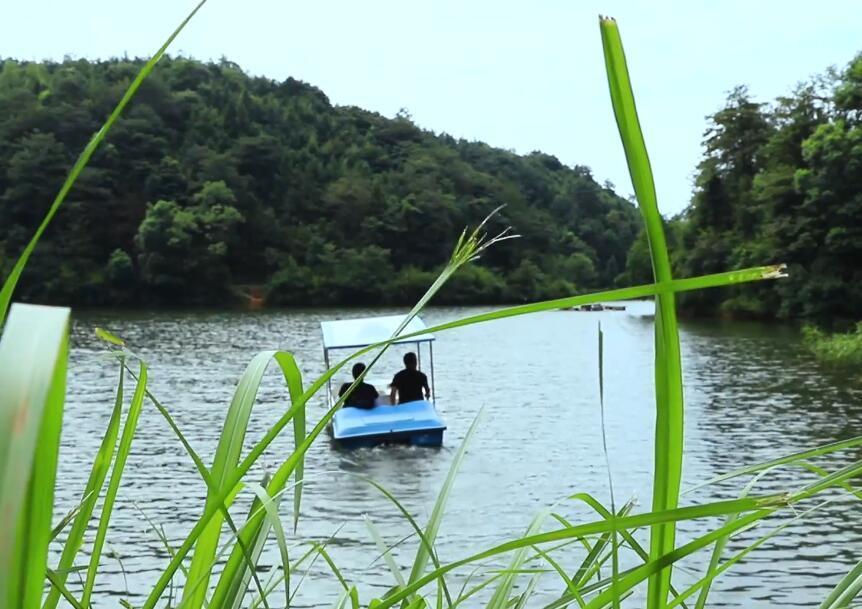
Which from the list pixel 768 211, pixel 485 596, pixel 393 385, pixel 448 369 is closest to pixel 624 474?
pixel 393 385

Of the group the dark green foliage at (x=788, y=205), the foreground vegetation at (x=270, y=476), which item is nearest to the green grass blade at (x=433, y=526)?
the foreground vegetation at (x=270, y=476)

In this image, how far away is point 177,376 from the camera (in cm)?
2389

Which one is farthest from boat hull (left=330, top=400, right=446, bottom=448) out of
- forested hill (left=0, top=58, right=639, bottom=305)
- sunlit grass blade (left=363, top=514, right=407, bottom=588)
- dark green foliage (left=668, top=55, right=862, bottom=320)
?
forested hill (left=0, top=58, right=639, bottom=305)

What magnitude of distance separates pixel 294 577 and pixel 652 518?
24.1ft

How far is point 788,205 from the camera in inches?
1479

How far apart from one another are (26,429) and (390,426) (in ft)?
41.5

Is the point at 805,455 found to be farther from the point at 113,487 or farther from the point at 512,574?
the point at 113,487

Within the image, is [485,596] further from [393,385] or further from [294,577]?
[393,385]

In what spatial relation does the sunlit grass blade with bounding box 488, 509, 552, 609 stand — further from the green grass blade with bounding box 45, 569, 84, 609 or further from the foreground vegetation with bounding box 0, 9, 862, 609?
the green grass blade with bounding box 45, 569, 84, 609

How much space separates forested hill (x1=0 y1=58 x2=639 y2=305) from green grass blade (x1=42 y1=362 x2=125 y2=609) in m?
61.9

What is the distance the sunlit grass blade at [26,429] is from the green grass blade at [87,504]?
0.38m

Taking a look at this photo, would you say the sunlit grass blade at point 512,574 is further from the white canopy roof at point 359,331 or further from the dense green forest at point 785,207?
the dense green forest at point 785,207

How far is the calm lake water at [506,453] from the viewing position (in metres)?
8.48

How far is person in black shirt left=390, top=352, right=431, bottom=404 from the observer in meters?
13.1
